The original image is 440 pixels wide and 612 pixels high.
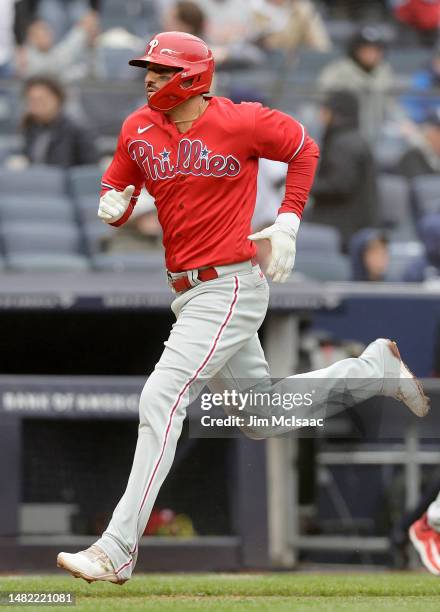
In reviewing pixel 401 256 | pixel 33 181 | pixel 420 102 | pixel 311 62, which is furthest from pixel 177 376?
pixel 311 62

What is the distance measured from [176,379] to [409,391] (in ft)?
3.31

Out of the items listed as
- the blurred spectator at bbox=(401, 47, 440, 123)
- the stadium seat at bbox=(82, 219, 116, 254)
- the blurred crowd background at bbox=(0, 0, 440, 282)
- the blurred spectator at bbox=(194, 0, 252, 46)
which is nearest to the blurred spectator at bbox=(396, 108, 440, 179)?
the blurred crowd background at bbox=(0, 0, 440, 282)

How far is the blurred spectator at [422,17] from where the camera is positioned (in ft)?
45.6

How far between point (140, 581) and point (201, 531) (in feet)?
5.27

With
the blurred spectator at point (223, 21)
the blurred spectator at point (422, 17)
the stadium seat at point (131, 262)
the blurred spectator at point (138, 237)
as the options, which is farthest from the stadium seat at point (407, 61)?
the stadium seat at point (131, 262)

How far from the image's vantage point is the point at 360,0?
14.3 meters

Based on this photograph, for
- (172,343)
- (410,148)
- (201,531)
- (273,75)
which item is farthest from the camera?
(273,75)

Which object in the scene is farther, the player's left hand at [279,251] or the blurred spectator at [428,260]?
the blurred spectator at [428,260]

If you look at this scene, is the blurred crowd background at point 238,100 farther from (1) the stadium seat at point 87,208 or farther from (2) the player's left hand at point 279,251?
(2) the player's left hand at point 279,251

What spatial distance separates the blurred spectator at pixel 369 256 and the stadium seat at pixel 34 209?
2.02 meters

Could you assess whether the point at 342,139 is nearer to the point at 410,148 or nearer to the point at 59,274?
the point at 410,148

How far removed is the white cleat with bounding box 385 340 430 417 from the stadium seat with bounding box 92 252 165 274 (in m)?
3.38

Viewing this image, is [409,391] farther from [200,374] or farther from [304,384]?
[200,374]

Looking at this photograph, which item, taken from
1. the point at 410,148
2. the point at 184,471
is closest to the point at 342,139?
the point at 410,148
